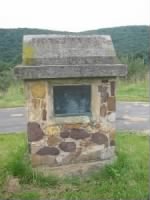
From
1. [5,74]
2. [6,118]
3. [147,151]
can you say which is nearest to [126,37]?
[5,74]

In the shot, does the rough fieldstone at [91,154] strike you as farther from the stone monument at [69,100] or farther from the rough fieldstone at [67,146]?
the rough fieldstone at [67,146]

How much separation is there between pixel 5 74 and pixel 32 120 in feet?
57.0

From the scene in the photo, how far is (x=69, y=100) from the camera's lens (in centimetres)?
635

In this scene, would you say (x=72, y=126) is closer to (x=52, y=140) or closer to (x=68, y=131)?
(x=68, y=131)

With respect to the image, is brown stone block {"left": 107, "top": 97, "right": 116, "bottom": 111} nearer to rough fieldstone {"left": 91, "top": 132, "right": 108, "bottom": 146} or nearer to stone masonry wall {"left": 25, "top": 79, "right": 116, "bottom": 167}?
stone masonry wall {"left": 25, "top": 79, "right": 116, "bottom": 167}

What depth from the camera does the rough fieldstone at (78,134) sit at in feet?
21.0

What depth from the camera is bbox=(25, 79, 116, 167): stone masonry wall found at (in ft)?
20.7

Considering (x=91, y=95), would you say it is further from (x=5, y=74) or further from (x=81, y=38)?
(x=5, y=74)

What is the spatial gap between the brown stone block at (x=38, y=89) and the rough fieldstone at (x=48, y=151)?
2.66ft

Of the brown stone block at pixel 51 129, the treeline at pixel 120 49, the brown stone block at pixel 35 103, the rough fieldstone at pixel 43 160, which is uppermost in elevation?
the treeline at pixel 120 49

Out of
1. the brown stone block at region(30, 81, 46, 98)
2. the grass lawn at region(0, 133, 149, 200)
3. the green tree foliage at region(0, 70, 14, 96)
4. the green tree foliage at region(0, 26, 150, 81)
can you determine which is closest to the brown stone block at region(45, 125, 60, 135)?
the brown stone block at region(30, 81, 46, 98)

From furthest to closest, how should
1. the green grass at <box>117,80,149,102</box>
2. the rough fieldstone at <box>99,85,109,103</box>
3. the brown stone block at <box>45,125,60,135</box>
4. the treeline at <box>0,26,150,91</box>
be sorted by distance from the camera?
the treeline at <box>0,26,150,91</box>, the green grass at <box>117,80,149,102</box>, the rough fieldstone at <box>99,85,109,103</box>, the brown stone block at <box>45,125,60,135</box>

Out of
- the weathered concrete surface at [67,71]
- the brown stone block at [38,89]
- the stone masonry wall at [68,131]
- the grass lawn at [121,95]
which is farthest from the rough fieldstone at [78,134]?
the grass lawn at [121,95]

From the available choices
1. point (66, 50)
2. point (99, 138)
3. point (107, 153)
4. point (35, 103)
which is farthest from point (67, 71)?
point (107, 153)
